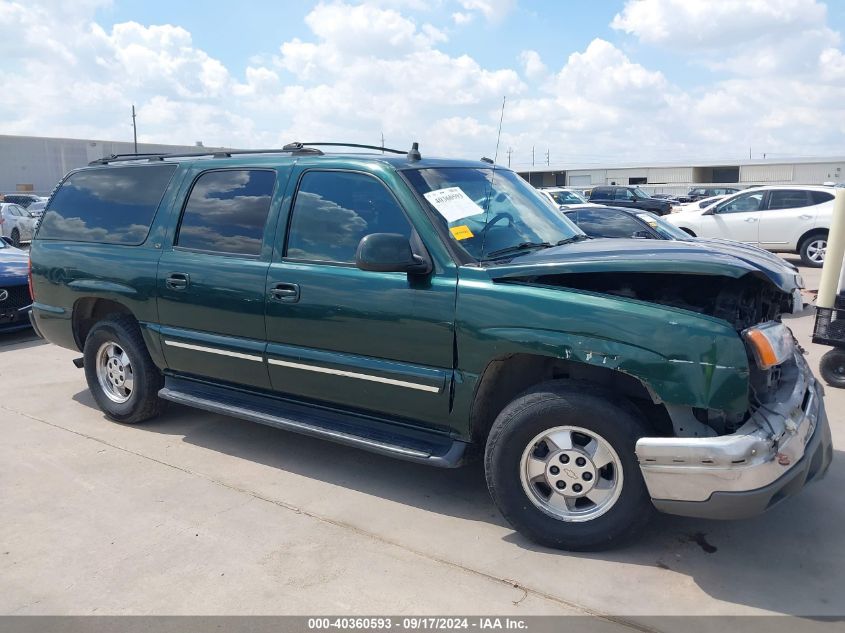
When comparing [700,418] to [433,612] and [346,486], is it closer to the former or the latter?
[433,612]

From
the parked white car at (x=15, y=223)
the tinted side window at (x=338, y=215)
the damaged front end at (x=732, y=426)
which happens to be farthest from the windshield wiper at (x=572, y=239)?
the parked white car at (x=15, y=223)

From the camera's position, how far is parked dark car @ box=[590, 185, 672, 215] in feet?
91.4

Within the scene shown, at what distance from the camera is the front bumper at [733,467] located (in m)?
3.15

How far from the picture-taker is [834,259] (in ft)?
19.6

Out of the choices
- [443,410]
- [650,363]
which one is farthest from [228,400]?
[650,363]

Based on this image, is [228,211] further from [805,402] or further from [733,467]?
[805,402]

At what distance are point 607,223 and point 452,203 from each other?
6.87m

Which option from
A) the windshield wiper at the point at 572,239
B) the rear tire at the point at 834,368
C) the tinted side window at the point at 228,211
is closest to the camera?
the windshield wiper at the point at 572,239

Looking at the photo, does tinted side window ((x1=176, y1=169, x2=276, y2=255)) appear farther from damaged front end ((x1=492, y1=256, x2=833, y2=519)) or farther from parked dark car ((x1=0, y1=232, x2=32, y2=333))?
parked dark car ((x1=0, y1=232, x2=32, y2=333))

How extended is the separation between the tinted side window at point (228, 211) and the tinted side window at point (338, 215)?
29 centimetres

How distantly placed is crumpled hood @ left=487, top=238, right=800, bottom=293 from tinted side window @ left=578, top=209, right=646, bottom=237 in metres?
6.11

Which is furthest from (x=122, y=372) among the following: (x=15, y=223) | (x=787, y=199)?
(x=15, y=223)

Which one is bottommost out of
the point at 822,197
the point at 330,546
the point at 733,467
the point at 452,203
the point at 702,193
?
the point at 330,546

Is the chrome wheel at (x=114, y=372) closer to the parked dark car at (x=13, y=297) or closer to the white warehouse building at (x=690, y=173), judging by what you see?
the parked dark car at (x=13, y=297)
